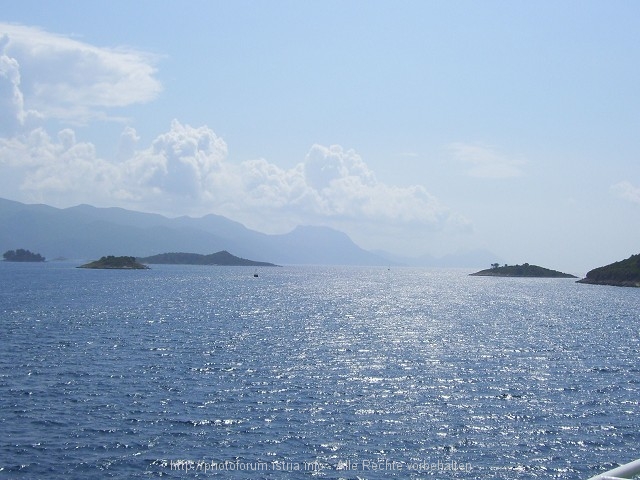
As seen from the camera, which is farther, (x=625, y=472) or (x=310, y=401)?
(x=310, y=401)

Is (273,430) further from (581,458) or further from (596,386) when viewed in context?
(596,386)

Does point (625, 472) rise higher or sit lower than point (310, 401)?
higher

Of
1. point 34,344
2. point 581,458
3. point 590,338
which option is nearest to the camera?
point 581,458

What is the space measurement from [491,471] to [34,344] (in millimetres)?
61592

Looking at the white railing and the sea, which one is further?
the sea

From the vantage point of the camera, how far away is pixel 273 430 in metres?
43.8

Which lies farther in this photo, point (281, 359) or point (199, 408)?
point (281, 359)

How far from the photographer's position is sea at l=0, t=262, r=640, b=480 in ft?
125

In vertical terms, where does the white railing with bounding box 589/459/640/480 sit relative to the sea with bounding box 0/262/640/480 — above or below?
above

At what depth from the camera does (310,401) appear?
5194 centimetres

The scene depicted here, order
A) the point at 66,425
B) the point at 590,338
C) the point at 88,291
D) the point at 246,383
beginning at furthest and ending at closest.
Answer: the point at 88,291, the point at 590,338, the point at 246,383, the point at 66,425

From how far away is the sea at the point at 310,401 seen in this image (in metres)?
38.0

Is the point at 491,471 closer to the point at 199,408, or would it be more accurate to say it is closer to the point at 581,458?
the point at 581,458

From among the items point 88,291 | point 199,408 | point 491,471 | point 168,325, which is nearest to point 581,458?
point 491,471
